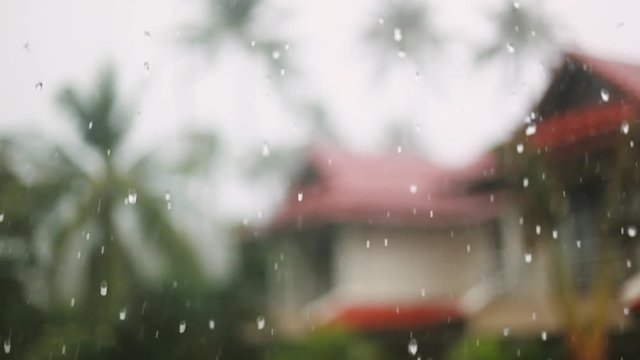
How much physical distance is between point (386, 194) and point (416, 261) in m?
0.11

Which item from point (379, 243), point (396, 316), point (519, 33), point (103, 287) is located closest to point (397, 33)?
point (519, 33)

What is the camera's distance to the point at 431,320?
1400 millimetres

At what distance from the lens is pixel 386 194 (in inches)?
58.6

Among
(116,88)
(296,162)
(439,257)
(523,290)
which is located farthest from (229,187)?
(523,290)

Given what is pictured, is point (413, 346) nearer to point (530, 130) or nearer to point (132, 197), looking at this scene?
point (530, 130)

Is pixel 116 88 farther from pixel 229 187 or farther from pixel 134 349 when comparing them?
pixel 134 349

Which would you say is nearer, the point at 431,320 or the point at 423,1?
the point at 431,320

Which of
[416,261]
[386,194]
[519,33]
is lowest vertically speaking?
[416,261]

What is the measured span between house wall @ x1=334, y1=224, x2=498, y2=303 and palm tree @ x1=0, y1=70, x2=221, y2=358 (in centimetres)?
23

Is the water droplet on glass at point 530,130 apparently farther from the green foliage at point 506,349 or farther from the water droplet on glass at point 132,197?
the water droplet on glass at point 132,197

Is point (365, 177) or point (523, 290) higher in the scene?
point (365, 177)

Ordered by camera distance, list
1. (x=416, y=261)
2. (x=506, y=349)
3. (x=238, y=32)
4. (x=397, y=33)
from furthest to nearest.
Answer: (x=238, y=32)
(x=397, y=33)
(x=416, y=261)
(x=506, y=349)

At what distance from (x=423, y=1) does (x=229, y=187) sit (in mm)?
390

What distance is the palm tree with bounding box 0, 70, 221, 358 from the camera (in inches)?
55.3
